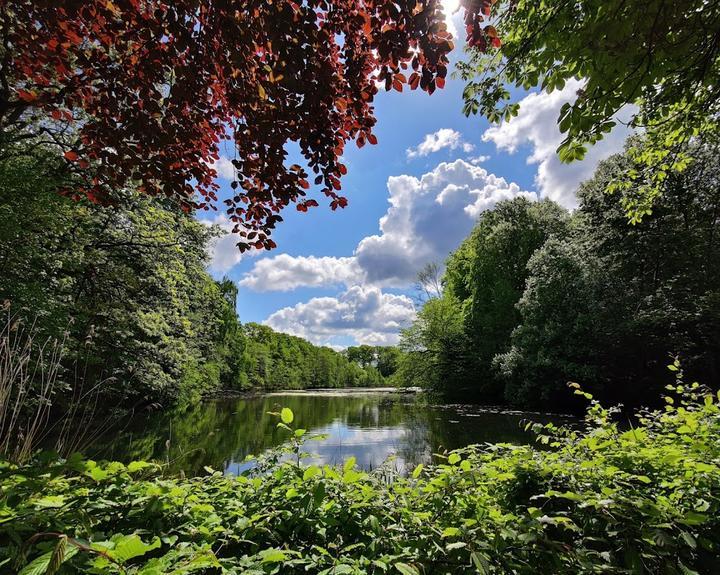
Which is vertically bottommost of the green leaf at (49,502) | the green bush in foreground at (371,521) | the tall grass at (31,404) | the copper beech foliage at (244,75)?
the green bush in foreground at (371,521)

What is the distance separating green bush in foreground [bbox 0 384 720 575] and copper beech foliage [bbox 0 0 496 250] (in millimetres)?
1710

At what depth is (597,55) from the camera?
8.16ft

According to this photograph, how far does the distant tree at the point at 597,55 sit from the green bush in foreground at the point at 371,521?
2.13 meters

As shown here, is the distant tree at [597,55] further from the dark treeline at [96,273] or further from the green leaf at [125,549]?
the dark treeline at [96,273]

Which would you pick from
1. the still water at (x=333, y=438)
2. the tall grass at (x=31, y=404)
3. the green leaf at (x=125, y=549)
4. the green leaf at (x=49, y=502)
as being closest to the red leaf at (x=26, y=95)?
the tall grass at (x=31, y=404)

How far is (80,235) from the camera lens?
8727 millimetres

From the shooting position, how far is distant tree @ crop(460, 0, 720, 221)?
2422 millimetres

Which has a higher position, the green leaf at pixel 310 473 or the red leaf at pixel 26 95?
the red leaf at pixel 26 95

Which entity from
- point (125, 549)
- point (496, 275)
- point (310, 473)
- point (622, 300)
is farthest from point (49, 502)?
point (496, 275)

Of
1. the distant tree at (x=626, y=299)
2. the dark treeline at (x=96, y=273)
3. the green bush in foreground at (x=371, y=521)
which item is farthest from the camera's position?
the distant tree at (x=626, y=299)

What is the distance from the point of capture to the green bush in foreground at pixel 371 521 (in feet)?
3.48

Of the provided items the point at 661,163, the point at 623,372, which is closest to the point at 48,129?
the point at 661,163

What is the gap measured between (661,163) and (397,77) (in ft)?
13.9

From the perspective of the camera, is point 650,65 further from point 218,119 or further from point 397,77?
point 218,119
